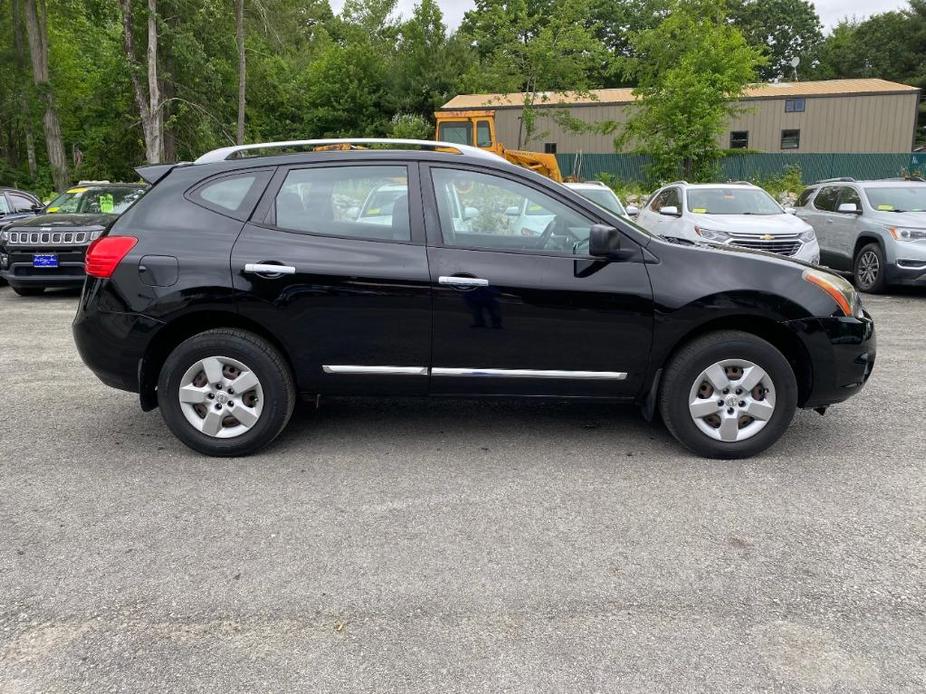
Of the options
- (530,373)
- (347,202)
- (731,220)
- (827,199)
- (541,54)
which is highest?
(541,54)

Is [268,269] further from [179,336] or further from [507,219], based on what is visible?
[507,219]

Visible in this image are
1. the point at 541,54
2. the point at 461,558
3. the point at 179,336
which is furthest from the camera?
the point at 541,54

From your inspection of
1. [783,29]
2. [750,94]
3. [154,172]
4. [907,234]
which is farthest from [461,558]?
[783,29]

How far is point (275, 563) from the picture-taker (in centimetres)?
329

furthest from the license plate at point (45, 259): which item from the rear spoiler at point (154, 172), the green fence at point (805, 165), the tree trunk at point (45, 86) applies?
the green fence at point (805, 165)

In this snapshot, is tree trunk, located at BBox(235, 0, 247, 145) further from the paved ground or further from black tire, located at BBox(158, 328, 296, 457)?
black tire, located at BBox(158, 328, 296, 457)

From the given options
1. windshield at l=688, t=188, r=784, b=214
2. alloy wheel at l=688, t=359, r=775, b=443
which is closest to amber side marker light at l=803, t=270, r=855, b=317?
alloy wheel at l=688, t=359, r=775, b=443

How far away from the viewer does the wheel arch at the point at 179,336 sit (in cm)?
445

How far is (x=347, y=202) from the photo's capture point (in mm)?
4496

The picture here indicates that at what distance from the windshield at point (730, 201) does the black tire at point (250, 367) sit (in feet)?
28.6

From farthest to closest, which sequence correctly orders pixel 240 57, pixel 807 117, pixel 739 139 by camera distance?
pixel 739 139 < pixel 807 117 < pixel 240 57

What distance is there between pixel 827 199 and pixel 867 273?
6.50 ft

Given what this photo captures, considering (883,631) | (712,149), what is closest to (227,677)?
(883,631)

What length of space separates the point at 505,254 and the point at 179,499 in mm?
2196
